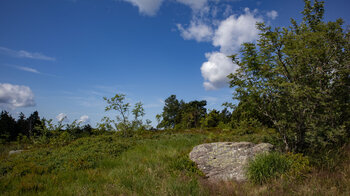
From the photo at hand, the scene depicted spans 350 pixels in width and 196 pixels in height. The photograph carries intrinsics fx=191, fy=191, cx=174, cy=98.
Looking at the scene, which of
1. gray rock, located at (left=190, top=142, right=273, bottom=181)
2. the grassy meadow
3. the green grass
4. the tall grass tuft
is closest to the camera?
the grassy meadow

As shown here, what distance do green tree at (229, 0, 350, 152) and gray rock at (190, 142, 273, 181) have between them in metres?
1.32

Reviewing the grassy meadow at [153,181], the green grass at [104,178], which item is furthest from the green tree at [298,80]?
the green grass at [104,178]

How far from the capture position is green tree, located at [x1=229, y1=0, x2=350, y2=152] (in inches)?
253

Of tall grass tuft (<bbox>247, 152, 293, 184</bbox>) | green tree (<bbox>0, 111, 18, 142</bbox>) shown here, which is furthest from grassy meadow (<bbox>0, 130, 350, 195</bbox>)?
green tree (<bbox>0, 111, 18, 142</bbox>)

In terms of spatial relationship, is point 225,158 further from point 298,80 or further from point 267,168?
point 298,80

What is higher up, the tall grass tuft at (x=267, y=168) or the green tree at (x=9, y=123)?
the green tree at (x=9, y=123)

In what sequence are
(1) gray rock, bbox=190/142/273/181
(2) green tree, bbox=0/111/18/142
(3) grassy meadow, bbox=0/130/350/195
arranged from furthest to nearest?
(2) green tree, bbox=0/111/18/142
(1) gray rock, bbox=190/142/273/181
(3) grassy meadow, bbox=0/130/350/195

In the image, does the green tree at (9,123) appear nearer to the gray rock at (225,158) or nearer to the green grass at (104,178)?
the green grass at (104,178)

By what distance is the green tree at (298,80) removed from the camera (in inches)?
253

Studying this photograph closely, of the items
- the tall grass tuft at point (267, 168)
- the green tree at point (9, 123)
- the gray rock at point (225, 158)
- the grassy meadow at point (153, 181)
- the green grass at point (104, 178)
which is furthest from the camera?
the green tree at point (9, 123)

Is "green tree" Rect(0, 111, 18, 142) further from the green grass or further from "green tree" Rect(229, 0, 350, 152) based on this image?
"green tree" Rect(229, 0, 350, 152)

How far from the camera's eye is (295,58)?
279 inches

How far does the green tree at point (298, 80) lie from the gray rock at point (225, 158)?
1.32m

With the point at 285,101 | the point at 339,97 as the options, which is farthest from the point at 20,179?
the point at 339,97
